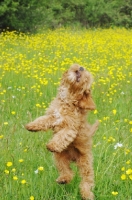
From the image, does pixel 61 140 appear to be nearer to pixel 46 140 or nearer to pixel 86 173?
pixel 86 173

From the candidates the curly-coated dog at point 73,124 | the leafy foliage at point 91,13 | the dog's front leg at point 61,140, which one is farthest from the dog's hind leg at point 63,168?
the leafy foliage at point 91,13

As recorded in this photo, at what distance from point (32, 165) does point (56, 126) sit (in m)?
0.70

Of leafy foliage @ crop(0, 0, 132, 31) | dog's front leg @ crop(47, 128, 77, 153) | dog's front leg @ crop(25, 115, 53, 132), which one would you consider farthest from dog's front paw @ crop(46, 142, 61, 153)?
leafy foliage @ crop(0, 0, 132, 31)

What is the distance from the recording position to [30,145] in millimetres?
3674

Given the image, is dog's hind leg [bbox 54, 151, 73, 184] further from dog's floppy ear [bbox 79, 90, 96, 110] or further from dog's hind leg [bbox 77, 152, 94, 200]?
dog's floppy ear [bbox 79, 90, 96, 110]

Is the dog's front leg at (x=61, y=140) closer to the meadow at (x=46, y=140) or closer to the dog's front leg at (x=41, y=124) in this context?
the dog's front leg at (x=41, y=124)

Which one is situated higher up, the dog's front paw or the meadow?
the dog's front paw

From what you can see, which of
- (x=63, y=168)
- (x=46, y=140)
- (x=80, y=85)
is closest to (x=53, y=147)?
(x=63, y=168)

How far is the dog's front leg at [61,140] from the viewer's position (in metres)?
2.63

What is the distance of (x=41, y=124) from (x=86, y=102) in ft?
1.22

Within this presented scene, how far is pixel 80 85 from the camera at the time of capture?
2818 mm

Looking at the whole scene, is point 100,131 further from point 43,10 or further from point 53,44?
point 43,10

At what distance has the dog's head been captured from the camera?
2822mm

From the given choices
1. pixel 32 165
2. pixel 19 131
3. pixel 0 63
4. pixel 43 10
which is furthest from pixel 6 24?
pixel 32 165
